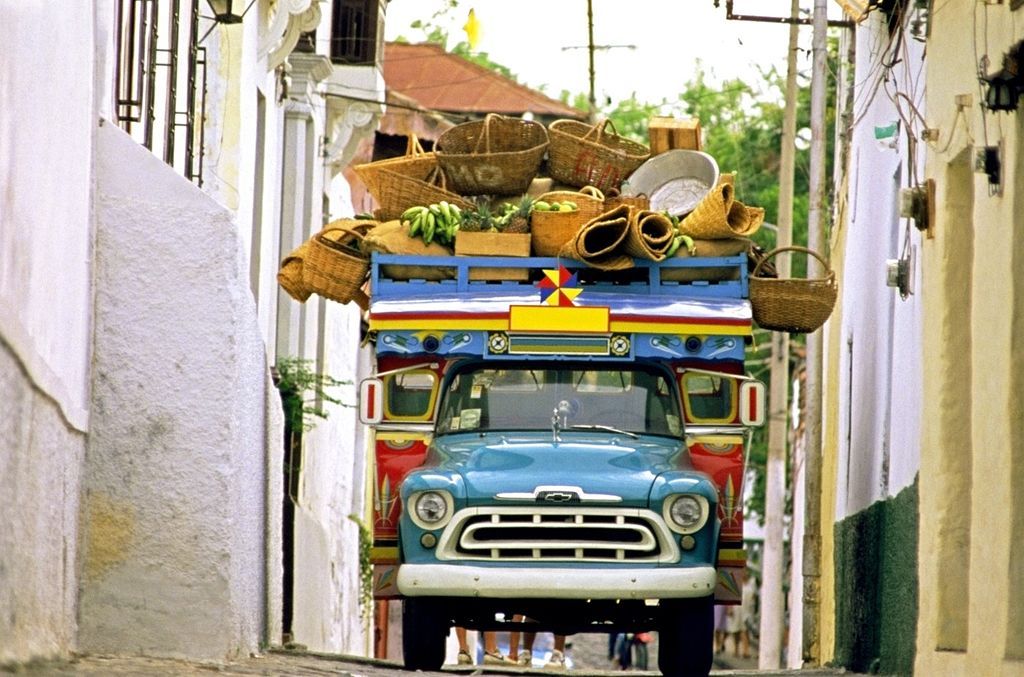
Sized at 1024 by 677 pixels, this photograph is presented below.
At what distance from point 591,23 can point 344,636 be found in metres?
9.97

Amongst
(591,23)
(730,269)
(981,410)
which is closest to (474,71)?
(591,23)

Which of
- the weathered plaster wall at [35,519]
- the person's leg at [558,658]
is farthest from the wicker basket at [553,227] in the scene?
the person's leg at [558,658]

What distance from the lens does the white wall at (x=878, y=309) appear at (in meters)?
15.0

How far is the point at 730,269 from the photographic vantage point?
14586 mm

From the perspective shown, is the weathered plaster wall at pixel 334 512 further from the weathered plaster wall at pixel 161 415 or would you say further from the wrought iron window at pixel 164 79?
the weathered plaster wall at pixel 161 415

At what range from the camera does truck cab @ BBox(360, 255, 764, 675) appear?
43.2ft

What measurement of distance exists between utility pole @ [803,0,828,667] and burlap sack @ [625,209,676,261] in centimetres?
960

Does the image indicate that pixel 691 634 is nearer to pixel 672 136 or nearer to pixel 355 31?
pixel 672 136

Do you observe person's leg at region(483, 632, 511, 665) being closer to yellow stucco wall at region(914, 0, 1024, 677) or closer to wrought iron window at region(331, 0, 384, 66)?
yellow stucco wall at region(914, 0, 1024, 677)

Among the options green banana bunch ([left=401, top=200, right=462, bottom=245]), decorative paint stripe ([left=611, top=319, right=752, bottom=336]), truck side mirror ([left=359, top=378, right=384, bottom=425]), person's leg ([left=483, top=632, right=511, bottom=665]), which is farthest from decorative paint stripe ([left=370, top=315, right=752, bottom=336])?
person's leg ([left=483, top=632, right=511, bottom=665])

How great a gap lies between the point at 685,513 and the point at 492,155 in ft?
12.8

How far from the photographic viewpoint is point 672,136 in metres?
16.5

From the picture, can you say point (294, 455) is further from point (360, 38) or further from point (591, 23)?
point (591, 23)

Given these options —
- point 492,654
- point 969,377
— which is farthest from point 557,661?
point 969,377
